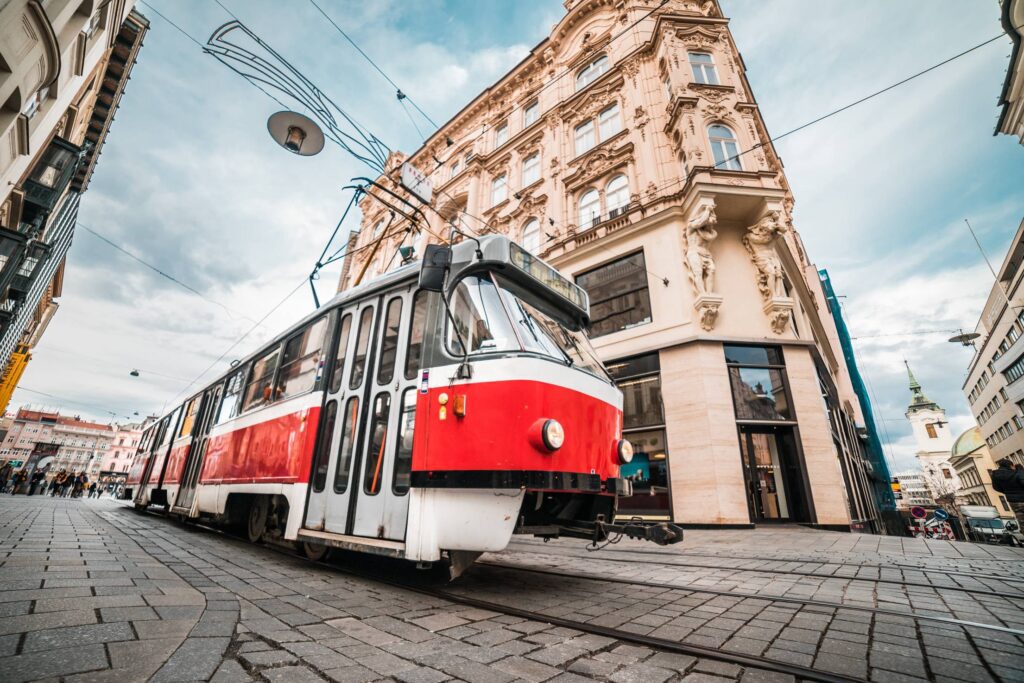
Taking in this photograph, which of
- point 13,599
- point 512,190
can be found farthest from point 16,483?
point 13,599

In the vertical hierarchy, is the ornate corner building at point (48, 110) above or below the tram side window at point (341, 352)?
above

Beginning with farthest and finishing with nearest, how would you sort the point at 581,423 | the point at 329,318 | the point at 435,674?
the point at 329,318
the point at 581,423
the point at 435,674

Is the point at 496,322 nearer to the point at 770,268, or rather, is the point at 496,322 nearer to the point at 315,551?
the point at 315,551

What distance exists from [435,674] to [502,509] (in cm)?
133

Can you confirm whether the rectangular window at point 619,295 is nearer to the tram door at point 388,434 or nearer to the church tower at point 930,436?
the tram door at point 388,434

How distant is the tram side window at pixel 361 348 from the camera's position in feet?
14.9

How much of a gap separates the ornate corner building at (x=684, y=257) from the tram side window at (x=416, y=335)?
8.34ft

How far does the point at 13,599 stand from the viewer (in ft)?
7.77

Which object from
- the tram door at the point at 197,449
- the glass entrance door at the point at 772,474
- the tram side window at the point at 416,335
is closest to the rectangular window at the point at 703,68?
the glass entrance door at the point at 772,474

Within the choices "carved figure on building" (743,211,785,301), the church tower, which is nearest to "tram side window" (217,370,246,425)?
"carved figure on building" (743,211,785,301)

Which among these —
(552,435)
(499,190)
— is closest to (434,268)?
(552,435)

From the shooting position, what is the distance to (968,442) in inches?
2456

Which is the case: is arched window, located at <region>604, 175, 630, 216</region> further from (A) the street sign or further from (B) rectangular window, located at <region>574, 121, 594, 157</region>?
(A) the street sign

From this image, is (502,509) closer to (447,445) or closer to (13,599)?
(447,445)
